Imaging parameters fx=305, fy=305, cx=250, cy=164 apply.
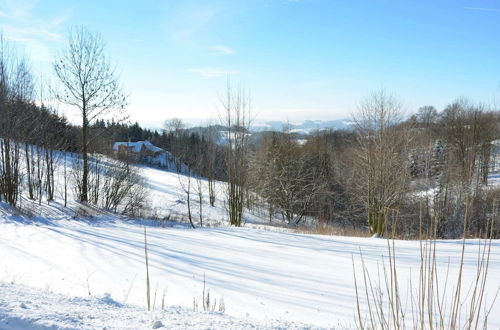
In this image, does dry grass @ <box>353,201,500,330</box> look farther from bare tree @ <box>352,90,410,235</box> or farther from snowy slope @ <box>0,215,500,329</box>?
bare tree @ <box>352,90,410,235</box>

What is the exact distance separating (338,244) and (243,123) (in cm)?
774

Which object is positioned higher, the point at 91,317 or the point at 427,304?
the point at 427,304

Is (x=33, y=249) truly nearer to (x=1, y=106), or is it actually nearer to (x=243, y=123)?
(x=1, y=106)

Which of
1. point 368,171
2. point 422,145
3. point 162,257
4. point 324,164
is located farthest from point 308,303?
point 324,164

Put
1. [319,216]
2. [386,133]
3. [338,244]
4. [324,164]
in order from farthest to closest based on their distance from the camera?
[324,164] < [319,216] < [386,133] < [338,244]

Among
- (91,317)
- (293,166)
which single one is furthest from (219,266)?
(293,166)

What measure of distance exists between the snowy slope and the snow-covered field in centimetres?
2

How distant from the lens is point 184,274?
554cm

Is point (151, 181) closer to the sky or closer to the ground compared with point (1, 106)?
closer to the ground

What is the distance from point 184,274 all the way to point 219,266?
2.57 feet

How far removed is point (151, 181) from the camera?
28.9 metres

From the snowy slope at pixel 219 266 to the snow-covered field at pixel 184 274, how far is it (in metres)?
0.02

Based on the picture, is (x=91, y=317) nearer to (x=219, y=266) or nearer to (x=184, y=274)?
(x=184, y=274)

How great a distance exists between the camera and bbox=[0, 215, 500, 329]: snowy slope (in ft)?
13.9
